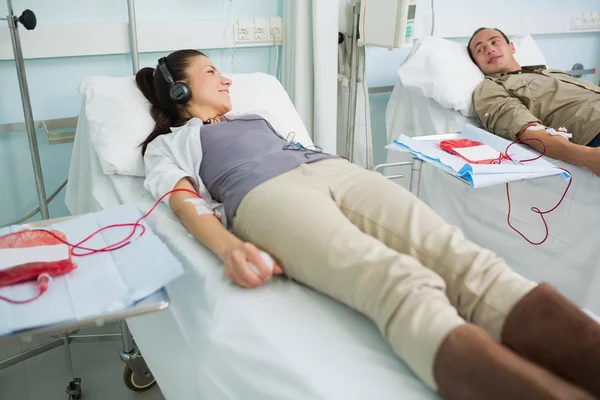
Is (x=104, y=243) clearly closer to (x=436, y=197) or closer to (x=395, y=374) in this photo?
(x=395, y=374)

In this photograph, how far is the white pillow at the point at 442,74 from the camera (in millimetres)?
2369

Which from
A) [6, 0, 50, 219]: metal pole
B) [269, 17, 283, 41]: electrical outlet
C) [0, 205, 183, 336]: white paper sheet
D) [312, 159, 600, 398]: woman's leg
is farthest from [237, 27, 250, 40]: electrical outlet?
[0, 205, 183, 336]: white paper sheet

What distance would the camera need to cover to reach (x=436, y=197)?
94.0 inches

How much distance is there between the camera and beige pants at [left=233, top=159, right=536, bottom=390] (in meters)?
0.88

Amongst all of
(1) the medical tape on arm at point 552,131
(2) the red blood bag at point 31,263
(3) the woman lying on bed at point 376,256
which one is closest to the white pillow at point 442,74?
(1) the medical tape on arm at point 552,131

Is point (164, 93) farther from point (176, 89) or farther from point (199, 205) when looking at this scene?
point (199, 205)

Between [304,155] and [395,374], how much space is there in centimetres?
75

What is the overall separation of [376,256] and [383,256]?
13mm

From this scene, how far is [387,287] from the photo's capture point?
3.02 feet

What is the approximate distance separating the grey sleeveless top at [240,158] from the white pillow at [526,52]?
72.3 inches

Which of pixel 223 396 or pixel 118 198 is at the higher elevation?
pixel 118 198

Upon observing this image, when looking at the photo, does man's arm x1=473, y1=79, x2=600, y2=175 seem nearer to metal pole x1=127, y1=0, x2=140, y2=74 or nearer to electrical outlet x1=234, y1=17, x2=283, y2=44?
electrical outlet x1=234, y1=17, x2=283, y2=44

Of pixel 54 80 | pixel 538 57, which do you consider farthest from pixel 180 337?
pixel 538 57

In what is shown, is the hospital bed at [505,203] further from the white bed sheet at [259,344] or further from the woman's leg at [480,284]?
the white bed sheet at [259,344]
